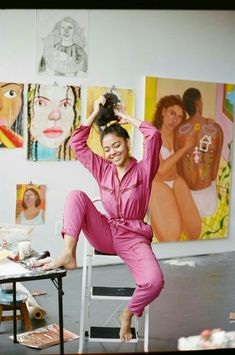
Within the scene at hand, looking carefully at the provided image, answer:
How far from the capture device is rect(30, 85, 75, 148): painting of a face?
365 cm

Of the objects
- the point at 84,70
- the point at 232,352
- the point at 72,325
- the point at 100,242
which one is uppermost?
the point at 84,70

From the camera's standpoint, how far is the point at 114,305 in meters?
3.51

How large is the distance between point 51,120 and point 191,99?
1.21 meters

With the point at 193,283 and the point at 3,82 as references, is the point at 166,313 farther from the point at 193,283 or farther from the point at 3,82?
the point at 3,82

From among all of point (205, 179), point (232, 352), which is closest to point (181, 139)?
point (205, 179)

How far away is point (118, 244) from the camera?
2889 mm

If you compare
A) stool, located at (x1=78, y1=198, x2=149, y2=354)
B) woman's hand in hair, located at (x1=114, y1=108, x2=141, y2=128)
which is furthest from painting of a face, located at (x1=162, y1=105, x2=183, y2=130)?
stool, located at (x1=78, y1=198, x2=149, y2=354)

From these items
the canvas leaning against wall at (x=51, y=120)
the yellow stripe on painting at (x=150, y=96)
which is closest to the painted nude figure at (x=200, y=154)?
the yellow stripe on painting at (x=150, y=96)

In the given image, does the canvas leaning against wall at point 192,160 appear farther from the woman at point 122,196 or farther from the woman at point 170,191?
the woman at point 122,196

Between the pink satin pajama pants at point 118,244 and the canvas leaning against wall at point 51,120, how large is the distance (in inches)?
38.2

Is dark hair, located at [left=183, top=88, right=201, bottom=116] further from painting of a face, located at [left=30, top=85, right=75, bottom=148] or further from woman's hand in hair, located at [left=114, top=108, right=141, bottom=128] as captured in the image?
woman's hand in hair, located at [left=114, top=108, right=141, bottom=128]

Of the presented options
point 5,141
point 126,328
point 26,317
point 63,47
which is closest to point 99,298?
point 126,328

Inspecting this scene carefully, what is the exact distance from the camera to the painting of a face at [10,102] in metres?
3.54

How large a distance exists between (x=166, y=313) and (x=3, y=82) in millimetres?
1751
